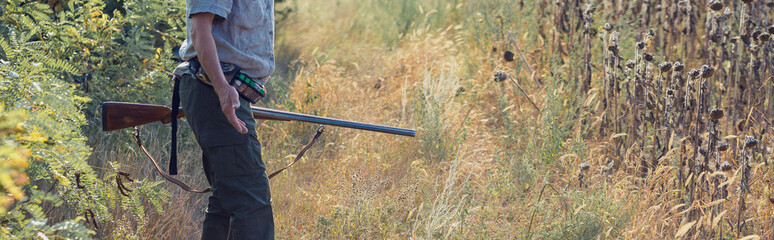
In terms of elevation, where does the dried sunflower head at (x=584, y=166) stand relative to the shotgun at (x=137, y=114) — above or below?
below

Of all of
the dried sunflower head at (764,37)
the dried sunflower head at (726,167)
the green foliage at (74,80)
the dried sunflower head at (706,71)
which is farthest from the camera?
the dried sunflower head at (764,37)

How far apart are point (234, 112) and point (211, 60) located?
8.0 inches

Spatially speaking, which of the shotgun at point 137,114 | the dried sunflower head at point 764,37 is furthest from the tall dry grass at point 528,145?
the shotgun at point 137,114

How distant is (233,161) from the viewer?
2545mm

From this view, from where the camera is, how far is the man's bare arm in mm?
2391

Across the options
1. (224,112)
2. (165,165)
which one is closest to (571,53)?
(165,165)

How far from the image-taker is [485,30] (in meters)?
6.37

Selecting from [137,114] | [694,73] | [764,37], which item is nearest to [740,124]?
[764,37]

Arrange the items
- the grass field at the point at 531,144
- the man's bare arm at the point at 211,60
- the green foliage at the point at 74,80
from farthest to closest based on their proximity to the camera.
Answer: the grass field at the point at 531,144
the man's bare arm at the point at 211,60
the green foliage at the point at 74,80

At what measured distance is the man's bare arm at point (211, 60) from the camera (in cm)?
239

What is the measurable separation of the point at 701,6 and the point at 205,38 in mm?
5274

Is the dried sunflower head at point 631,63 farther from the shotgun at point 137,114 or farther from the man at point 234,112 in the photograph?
the man at point 234,112

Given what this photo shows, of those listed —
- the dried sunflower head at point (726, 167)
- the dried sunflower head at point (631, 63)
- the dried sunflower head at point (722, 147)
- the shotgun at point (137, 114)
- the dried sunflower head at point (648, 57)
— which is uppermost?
the shotgun at point (137, 114)

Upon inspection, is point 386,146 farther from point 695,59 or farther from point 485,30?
point 695,59
